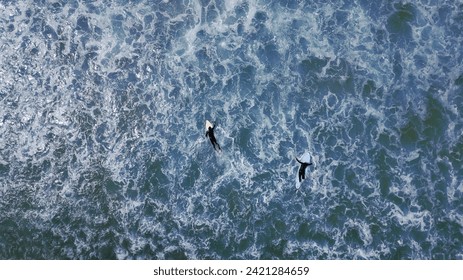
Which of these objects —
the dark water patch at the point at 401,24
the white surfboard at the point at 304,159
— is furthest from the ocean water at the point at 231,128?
the white surfboard at the point at 304,159

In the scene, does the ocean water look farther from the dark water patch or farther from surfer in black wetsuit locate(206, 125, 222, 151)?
surfer in black wetsuit locate(206, 125, 222, 151)

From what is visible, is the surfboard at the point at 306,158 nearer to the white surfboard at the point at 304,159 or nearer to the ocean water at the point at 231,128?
the white surfboard at the point at 304,159

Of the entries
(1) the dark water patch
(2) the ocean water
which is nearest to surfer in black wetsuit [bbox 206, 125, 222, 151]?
(2) the ocean water

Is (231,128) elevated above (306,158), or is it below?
above

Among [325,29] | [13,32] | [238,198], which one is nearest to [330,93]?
[325,29]

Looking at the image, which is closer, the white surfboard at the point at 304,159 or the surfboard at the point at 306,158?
the white surfboard at the point at 304,159

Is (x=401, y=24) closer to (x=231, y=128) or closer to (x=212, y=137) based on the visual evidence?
(x=231, y=128)

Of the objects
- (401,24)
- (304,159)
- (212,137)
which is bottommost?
(304,159)

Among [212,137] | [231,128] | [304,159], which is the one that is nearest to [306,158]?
[304,159]

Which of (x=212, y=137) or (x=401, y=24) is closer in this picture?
(x=212, y=137)
